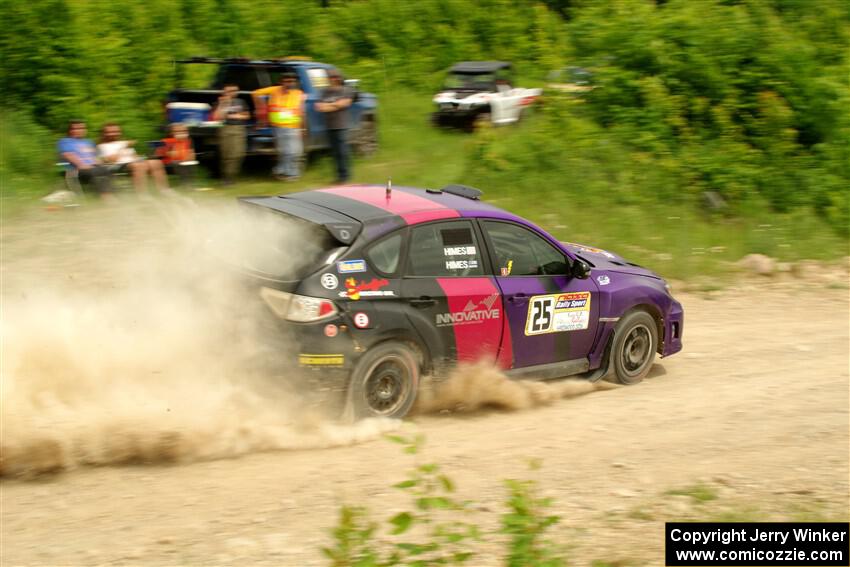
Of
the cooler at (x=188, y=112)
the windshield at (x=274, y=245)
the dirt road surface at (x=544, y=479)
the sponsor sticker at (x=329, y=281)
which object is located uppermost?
the cooler at (x=188, y=112)

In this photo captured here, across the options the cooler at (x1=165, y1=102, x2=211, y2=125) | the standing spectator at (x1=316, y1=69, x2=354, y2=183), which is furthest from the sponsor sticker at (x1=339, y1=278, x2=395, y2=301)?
the cooler at (x1=165, y1=102, x2=211, y2=125)

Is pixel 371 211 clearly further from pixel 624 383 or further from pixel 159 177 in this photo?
pixel 159 177

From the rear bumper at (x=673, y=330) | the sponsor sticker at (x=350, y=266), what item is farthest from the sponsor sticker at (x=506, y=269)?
the rear bumper at (x=673, y=330)

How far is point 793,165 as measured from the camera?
15961 millimetres

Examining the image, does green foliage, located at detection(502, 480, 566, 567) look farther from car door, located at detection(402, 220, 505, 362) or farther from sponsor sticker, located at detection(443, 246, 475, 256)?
sponsor sticker, located at detection(443, 246, 475, 256)

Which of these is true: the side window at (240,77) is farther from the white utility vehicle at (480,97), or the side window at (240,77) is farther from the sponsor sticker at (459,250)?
the sponsor sticker at (459,250)

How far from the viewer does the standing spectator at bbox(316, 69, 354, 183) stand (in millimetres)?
14680

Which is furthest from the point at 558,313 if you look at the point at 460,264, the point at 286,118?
the point at 286,118

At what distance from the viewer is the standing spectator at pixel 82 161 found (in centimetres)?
1361

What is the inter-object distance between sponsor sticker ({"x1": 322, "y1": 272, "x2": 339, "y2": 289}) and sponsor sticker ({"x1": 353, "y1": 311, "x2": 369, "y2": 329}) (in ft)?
0.88

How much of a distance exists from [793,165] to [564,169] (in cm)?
393

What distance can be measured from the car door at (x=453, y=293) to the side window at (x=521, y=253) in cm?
18

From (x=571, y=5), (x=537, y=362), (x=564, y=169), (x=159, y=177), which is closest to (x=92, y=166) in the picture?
(x=159, y=177)

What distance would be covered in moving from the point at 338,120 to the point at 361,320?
830 centimetres
